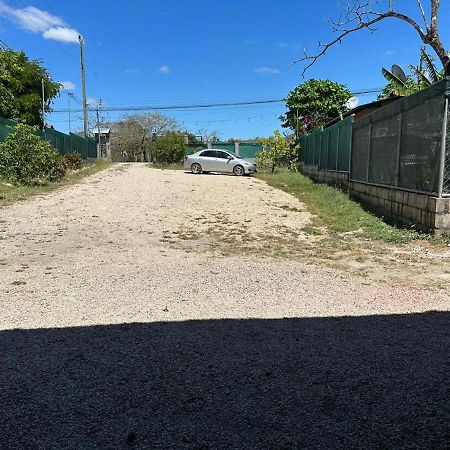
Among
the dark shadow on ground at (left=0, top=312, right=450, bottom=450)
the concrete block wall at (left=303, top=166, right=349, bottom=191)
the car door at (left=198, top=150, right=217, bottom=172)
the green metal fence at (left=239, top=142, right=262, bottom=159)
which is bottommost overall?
the dark shadow on ground at (left=0, top=312, right=450, bottom=450)

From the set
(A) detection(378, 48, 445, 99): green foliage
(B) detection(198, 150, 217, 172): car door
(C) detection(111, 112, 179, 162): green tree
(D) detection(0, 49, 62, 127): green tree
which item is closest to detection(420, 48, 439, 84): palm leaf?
(A) detection(378, 48, 445, 99): green foliage

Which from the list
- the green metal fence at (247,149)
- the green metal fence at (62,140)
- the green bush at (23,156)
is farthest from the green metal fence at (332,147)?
the green metal fence at (247,149)

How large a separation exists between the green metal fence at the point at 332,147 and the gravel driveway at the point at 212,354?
365 inches

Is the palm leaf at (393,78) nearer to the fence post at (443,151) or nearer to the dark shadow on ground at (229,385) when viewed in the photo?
the fence post at (443,151)

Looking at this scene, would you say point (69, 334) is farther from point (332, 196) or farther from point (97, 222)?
point (332, 196)

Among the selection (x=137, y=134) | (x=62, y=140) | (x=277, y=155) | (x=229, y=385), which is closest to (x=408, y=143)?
(x=229, y=385)

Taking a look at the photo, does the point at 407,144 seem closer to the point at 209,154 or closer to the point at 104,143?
the point at 209,154

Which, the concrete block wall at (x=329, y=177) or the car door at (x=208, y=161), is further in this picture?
the car door at (x=208, y=161)

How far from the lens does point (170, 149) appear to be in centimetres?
3155

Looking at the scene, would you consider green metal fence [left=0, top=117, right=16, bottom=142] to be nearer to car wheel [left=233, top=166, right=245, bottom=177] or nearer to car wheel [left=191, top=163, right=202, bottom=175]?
car wheel [left=191, top=163, right=202, bottom=175]

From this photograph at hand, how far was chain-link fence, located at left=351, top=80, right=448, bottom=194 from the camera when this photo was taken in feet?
23.7

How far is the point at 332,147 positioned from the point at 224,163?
7.82 m

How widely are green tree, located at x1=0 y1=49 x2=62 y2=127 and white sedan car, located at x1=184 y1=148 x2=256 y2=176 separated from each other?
1128cm

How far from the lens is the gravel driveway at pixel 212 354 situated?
2250mm
